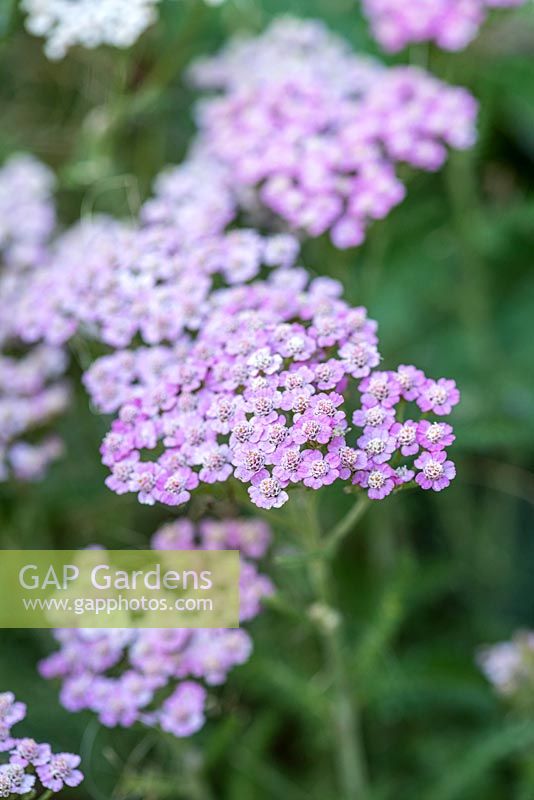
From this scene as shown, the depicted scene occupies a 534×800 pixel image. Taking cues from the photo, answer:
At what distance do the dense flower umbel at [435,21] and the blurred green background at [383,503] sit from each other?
0.12 metres

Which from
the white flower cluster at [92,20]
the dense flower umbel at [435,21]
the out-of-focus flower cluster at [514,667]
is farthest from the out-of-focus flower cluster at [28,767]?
the dense flower umbel at [435,21]

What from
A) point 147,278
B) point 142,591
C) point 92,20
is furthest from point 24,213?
point 142,591

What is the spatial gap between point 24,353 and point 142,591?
57cm

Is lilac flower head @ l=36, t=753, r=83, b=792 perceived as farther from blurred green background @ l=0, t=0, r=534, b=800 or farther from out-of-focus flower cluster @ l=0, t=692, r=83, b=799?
blurred green background @ l=0, t=0, r=534, b=800

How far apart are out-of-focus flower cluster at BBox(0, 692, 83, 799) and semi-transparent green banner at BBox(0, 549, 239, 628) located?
287mm

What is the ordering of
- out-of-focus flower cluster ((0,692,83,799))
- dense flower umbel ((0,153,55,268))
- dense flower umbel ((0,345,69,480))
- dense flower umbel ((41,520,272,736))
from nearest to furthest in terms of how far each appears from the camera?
out-of-focus flower cluster ((0,692,83,799)) → dense flower umbel ((41,520,272,736)) → dense flower umbel ((0,345,69,480)) → dense flower umbel ((0,153,55,268))

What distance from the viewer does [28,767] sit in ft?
3.45

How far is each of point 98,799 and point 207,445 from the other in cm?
57

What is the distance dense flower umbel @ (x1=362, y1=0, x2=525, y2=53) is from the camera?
5.80 feet

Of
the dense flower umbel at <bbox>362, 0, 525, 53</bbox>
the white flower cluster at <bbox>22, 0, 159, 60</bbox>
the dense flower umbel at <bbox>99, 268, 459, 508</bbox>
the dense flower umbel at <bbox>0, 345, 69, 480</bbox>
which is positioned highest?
the dense flower umbel at <bbox>362, 0, 525, 53</bbox>

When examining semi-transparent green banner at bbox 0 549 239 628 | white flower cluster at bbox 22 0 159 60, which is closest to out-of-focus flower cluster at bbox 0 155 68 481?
semi-transparent green banner at bbox 0 549 239 628

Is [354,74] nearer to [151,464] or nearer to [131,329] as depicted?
[131,329]

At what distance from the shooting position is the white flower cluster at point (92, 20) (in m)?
1.58

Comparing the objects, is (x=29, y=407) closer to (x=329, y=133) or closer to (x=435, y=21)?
(x=329, y=133)
